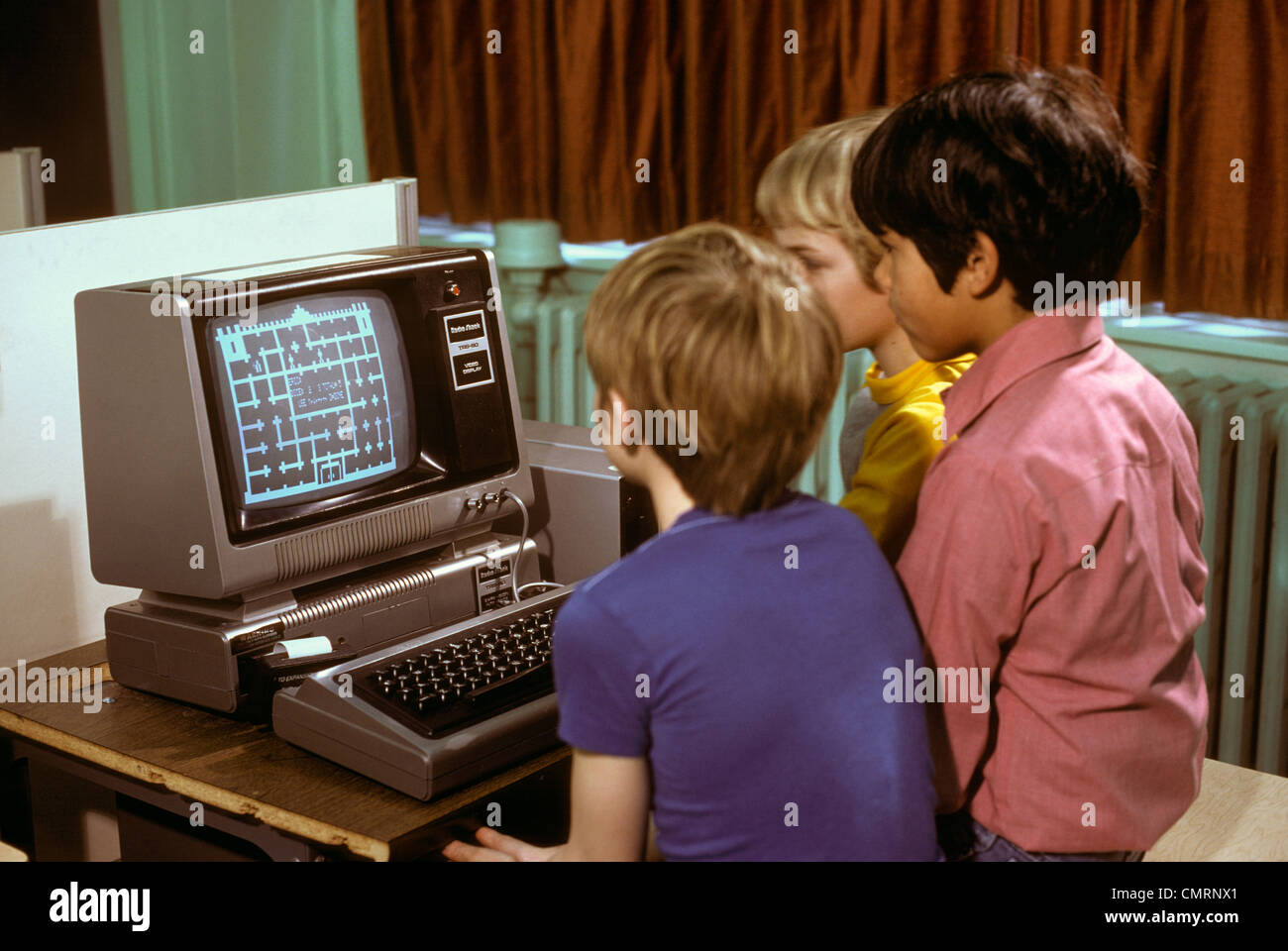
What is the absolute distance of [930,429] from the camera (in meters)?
1.40

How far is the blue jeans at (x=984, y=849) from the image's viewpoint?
1.18 m

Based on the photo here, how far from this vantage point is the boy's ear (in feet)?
3.82

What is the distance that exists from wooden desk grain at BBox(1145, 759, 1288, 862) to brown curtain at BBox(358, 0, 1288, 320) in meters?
0.83

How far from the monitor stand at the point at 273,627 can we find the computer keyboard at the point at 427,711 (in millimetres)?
52

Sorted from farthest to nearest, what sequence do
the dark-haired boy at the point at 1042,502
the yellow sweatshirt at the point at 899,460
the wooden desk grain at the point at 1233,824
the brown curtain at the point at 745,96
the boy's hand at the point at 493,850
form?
the brown curtain at the point at 745,96 → the wooden desk grain at the point at 1233,824 → the yellow sweatshirt at the point at 899,460 → the boy's hand at the point at 493,850 → the dark-haired boy at the point at 1042,502

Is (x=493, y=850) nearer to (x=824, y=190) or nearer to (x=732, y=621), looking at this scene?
(x=732, y=621)

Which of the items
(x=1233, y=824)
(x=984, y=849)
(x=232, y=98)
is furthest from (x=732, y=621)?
(x=232, y=98)

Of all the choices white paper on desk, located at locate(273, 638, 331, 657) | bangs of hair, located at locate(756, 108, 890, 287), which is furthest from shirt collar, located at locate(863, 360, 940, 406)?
white paper on desk, located at locate(273, 638, 331, 657)

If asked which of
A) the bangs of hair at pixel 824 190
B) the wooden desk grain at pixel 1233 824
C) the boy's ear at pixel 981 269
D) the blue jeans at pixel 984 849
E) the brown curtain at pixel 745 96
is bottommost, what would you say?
the wooden desk grain at pixel 1233 824

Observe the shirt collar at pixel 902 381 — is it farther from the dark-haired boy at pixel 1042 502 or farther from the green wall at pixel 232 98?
the green wall at pixel 232 98

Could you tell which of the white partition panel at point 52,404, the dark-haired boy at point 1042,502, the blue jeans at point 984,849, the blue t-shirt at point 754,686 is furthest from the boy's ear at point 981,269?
the white partition panel at point 52,404
